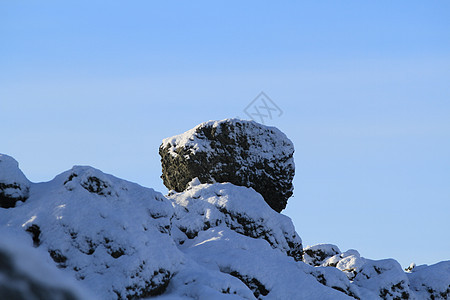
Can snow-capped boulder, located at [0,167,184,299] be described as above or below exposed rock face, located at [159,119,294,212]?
below

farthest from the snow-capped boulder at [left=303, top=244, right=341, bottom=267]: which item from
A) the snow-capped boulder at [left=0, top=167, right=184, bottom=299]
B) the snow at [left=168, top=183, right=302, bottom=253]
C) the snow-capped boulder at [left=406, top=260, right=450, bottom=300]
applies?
the snow-capped boulder at [left=0, top=167, right=184, bottom=299]

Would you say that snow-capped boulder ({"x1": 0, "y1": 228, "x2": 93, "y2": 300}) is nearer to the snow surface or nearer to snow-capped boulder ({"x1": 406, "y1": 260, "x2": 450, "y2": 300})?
the snow surface

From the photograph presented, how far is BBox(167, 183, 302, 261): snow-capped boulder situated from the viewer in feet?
66.8

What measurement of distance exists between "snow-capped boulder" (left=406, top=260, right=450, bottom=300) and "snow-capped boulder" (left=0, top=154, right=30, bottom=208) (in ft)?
49.1

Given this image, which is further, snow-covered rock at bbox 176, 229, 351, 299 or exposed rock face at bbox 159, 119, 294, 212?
exposed rock face at bbox 159, 119, 294, 212

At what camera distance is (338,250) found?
3027 cm

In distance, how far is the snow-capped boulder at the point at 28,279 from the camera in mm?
1506

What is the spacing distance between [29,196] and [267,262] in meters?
7.01

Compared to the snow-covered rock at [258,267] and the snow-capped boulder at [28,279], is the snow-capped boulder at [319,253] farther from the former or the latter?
the snow-capped boulder at [28,279]

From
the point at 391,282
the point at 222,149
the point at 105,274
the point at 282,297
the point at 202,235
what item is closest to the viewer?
the point at 105,274

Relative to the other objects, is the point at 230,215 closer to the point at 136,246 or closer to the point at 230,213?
the point at 230,213

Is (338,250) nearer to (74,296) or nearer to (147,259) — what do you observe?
(147,259)

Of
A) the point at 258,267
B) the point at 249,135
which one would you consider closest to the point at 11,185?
the point at 258,267

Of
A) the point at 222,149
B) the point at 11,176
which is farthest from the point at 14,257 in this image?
the point at 222,149
